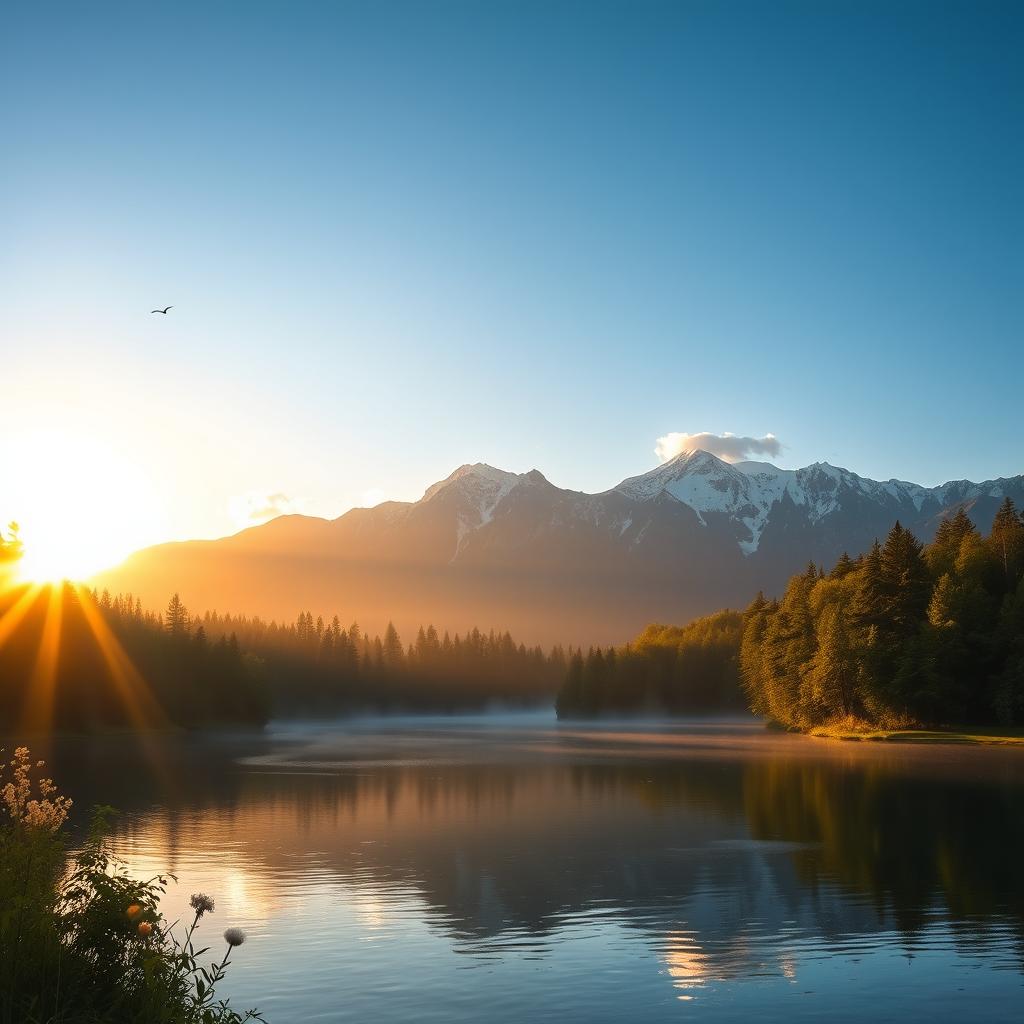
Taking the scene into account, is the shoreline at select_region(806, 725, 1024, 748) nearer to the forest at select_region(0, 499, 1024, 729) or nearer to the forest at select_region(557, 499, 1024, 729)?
the forest at select_region(557, 499, 1024, 729)

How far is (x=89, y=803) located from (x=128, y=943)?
40329 mm

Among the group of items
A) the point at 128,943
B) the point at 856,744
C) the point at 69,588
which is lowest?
the point at 856,744

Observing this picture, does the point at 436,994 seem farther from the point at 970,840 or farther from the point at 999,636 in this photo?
the point at 999,636

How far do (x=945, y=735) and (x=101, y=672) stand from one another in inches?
4178

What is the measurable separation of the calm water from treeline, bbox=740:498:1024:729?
4646 cm

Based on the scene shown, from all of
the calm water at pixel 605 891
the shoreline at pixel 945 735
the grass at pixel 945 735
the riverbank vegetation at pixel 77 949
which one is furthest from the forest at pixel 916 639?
the riverbank vegetation at pixel 77 949

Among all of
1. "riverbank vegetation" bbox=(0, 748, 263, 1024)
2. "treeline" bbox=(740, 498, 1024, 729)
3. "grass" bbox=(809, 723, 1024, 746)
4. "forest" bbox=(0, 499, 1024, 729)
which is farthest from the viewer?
"forest" bbox=(0, 499, 1024, 729)

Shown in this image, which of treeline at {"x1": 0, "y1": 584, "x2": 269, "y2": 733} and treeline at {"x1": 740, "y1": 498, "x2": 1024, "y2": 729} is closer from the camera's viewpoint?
treeline at {"x1": 740, "y1": 498, "x2": 1024, "y2": 729}

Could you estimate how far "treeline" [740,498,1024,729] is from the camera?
111m

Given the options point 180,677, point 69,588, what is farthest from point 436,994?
point 180,677

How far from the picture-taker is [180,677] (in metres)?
161

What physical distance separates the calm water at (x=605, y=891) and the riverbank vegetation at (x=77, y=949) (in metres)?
5.03

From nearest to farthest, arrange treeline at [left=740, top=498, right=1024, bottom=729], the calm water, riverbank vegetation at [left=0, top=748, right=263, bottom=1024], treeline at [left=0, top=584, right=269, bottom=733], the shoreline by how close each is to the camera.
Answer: riverbank vegetation at [left=0, top=748, right=263, bottom=1024] < the calm water < the shoreline < treeline at [left=740, top=498, right=1024, bottom=729] < treeline at [left=0, top=584, right=269, bottom=733]

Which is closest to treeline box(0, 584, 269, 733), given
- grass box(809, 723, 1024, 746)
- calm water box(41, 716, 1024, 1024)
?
calm water box(41, 716, 1024, 1024)
